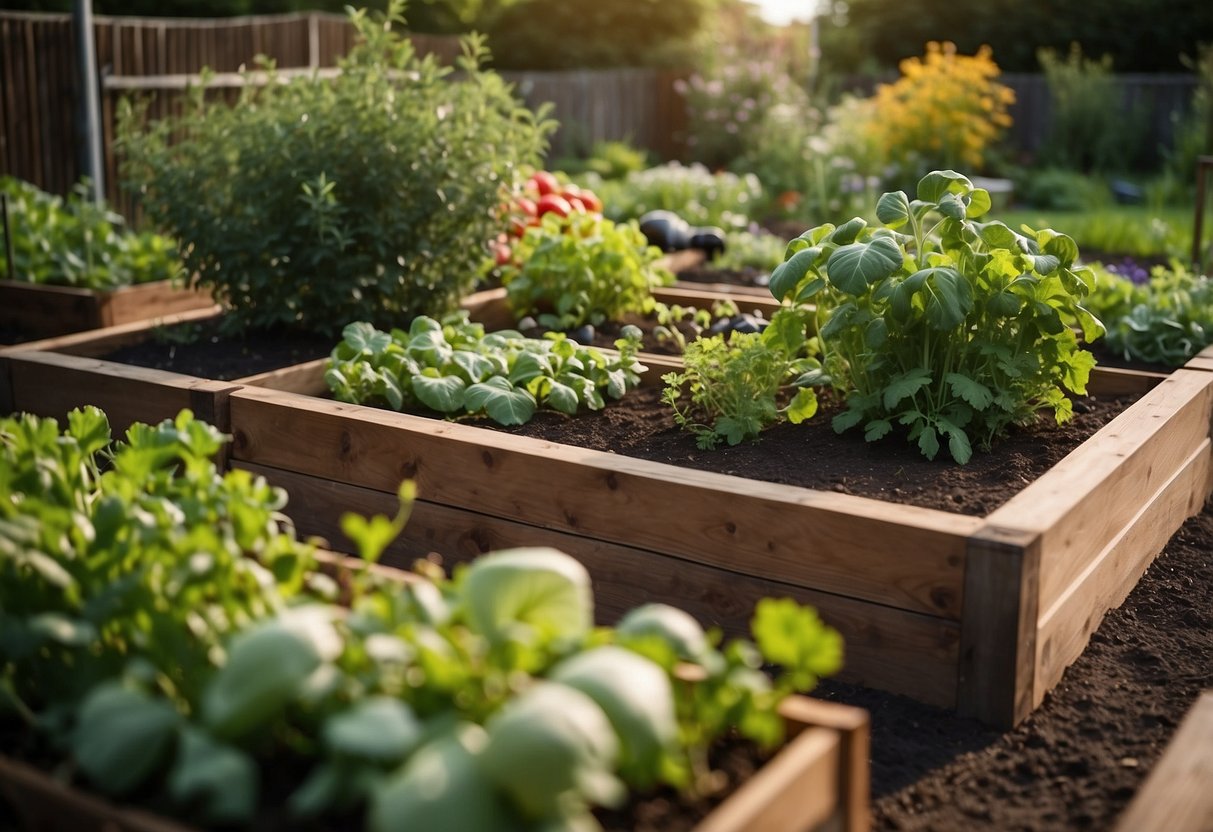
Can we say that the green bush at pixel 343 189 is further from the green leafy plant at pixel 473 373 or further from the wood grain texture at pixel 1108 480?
the wood grain texture at pixel 1108 480

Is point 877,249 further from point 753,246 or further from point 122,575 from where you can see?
point 753,246

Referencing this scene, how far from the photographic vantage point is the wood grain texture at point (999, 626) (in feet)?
7.93

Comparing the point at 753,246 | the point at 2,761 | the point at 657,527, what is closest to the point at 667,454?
the point at 657,527

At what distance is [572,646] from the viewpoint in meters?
1.61

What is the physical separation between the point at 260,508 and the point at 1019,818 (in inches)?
56.4

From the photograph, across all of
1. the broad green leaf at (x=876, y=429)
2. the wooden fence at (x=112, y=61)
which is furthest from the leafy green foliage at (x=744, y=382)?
the wooden fence at (x=112, y=61)

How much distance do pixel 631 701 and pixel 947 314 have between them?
1891 mm

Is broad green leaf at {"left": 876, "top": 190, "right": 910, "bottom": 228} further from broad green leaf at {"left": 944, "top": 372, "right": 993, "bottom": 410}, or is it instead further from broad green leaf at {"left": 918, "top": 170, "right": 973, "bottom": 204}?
broad green leaf at {"left": 944, "top": 372, "right": 993, "bottom": 410}

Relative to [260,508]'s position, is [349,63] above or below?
above

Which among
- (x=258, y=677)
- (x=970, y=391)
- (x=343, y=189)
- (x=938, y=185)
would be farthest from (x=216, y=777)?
(x=343, y=189)

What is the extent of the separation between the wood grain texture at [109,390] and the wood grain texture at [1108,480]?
2.26 metres

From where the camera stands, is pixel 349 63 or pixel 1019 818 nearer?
pixel 1019 818

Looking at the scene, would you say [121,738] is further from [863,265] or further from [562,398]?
[562,398]

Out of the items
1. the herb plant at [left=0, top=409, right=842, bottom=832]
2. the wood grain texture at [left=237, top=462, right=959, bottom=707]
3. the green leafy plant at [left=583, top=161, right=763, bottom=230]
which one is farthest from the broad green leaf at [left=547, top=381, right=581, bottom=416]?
the green leafy plant at [left=583, top=161, right=763, bottom=230]
